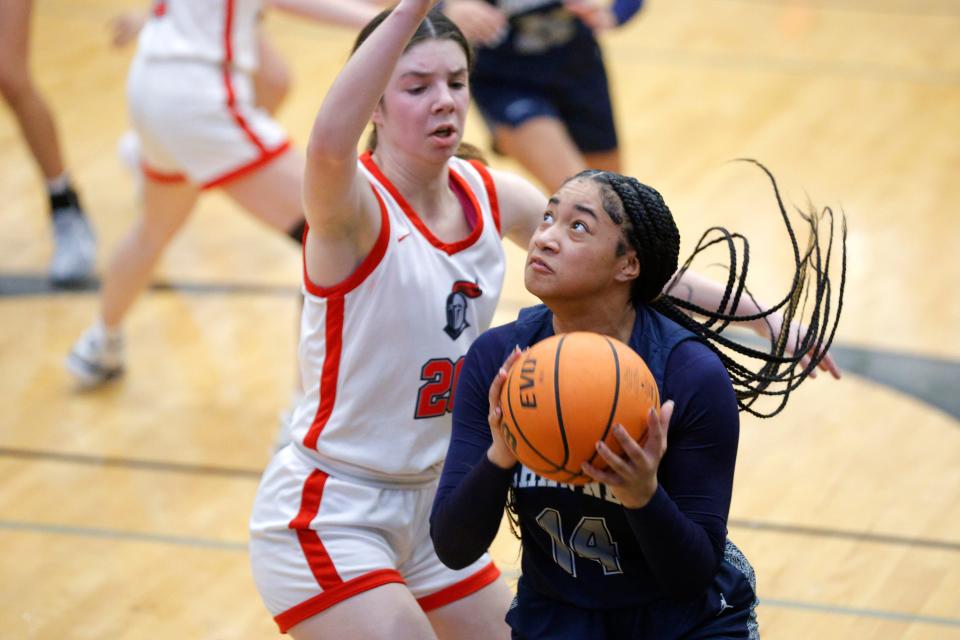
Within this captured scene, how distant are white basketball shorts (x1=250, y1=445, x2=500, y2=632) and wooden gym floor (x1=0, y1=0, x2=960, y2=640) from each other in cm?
94

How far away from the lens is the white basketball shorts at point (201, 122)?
435 centimetres

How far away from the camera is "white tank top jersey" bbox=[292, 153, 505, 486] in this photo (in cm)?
266

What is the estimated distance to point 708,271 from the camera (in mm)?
5840

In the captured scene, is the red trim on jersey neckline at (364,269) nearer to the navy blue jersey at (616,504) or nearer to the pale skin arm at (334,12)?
the navy blue jersey at (616,504)

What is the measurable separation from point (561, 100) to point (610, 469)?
321 cm

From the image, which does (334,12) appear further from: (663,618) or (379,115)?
(663,618)

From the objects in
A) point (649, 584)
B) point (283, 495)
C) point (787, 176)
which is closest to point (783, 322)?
point (649, 584)

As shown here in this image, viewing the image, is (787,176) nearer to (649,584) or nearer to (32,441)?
(32,441)

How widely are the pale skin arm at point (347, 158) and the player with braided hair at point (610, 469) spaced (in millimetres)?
384

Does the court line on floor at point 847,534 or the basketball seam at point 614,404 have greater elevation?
the basketball seam at point 614,404

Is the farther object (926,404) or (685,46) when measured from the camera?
(685,46)

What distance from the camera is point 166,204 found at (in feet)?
15.8

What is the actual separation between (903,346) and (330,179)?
3465mm

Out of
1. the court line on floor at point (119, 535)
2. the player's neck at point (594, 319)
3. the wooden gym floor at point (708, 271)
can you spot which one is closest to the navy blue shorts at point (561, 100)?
the wooden gym floor at point (708, 271)
